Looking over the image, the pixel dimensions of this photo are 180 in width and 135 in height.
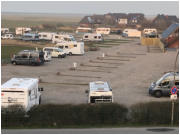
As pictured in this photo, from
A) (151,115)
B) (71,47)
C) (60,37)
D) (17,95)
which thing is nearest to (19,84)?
(17,95)

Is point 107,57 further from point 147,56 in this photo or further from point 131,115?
point 131,115

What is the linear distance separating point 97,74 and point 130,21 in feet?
329

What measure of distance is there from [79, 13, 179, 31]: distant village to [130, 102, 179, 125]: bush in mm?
96817

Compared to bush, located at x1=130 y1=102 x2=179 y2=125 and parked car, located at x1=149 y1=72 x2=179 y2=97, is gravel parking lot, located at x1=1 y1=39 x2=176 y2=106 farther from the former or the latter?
bush, located at x1=130 y1=102 x2=179 y2=125

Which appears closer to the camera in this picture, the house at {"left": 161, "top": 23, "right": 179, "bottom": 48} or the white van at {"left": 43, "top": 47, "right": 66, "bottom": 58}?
the white van at {"left": 43, "top": 47, "right": 66, "bottom": 58}

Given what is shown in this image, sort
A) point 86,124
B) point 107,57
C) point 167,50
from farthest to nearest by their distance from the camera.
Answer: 1. point 167,50
2. point 107,57
3. point 86,124

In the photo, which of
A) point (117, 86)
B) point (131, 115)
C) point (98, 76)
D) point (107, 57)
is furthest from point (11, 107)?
point (107, 57)

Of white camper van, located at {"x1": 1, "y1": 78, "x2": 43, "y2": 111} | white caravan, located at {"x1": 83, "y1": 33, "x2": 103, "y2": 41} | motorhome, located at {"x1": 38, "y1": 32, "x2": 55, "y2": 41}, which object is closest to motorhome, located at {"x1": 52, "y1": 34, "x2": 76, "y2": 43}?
motorhome, located at {"x1": 38, "y1": 32, "x2": 55, "y2": 41}

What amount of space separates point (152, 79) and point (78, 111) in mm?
15302

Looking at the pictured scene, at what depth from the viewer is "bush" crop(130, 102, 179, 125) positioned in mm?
18422

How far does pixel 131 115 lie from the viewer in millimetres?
18609

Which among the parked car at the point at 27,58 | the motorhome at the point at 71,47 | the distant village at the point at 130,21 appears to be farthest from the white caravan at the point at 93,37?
the distant village at the point at 130,21

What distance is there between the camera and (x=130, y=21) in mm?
133250

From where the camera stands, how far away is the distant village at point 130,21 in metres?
118
